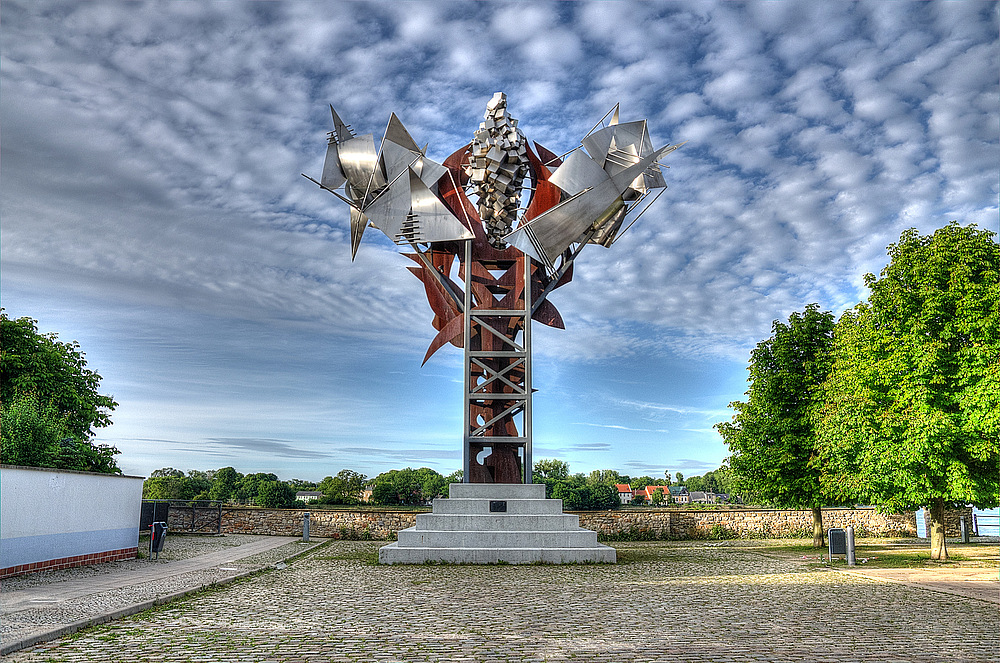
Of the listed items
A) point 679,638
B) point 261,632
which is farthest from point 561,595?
point 261,632

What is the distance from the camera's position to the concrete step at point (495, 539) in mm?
18172

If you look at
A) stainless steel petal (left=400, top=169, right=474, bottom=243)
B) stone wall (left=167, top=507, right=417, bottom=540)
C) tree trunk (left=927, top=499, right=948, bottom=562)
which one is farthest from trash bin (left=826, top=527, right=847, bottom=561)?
stone wall (left=167, top=507, right=417, bottom=540)

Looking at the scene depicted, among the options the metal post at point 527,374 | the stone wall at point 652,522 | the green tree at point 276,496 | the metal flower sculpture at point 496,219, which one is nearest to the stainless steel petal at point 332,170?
the metal flower sculpture at point 496,219

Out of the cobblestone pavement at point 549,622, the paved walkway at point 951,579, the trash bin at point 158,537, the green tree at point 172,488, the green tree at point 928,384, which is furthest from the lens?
the green tree at point 172,488

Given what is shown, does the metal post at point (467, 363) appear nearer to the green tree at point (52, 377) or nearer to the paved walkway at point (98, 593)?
the paved walkway at point (98, 593)

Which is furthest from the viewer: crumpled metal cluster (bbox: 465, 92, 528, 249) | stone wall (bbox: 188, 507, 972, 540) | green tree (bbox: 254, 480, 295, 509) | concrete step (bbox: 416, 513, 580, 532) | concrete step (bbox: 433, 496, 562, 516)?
green tree (bbox: 254, 480, 295, 509)

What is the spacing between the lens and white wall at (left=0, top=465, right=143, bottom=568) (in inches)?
553

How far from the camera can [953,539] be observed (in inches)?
1123

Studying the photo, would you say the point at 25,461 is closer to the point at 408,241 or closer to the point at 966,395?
the point at 408,241

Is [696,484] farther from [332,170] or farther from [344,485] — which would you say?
[332,170]

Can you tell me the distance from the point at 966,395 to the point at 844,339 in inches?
174

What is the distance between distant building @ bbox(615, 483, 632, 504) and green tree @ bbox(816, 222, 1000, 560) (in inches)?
3072

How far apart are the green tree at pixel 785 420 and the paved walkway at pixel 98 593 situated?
52.4ft

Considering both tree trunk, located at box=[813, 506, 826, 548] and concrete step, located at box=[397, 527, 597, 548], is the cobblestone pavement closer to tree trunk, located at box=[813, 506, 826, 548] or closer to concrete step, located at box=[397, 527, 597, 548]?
concrete step, located at box=[397, 527, 597, 548]
